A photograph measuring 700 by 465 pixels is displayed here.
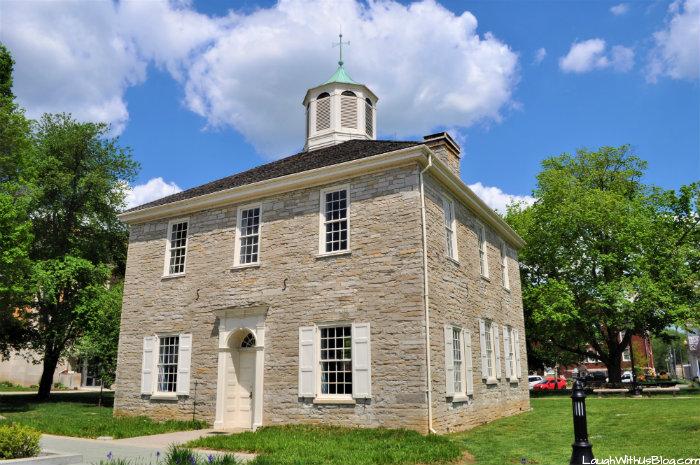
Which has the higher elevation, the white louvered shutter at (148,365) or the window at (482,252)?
the window at (482,252)

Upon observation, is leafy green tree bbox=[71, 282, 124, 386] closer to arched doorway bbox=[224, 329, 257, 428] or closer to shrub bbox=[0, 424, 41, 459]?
arched doorway bbox=[224, 329, 257, 428]

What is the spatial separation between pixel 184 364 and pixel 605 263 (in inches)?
916

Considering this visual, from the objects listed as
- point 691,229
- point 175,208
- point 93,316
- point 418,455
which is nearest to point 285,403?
point 418,455

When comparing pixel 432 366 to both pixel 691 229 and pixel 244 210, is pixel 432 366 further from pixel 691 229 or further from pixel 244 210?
pixel 691 229

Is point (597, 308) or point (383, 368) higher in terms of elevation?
point (597, 308)

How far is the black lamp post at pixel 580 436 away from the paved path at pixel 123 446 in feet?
18.2

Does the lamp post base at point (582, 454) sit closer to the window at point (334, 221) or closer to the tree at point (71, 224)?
the window at point (334, 221)

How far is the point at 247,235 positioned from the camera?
16531 mm

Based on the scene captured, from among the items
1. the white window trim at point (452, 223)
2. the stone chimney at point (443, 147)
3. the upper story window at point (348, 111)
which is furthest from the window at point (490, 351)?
the upper story window at point (348, 111)

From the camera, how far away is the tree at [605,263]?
28.3 metres

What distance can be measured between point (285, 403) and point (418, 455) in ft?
17.5

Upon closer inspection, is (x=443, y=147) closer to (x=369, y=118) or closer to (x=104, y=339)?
(x=369, y=118)

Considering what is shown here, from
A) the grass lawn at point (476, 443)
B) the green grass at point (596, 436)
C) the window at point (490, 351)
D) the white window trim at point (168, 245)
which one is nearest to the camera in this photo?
the grass lawn at point (476, 443)

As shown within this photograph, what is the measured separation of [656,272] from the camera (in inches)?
1145
